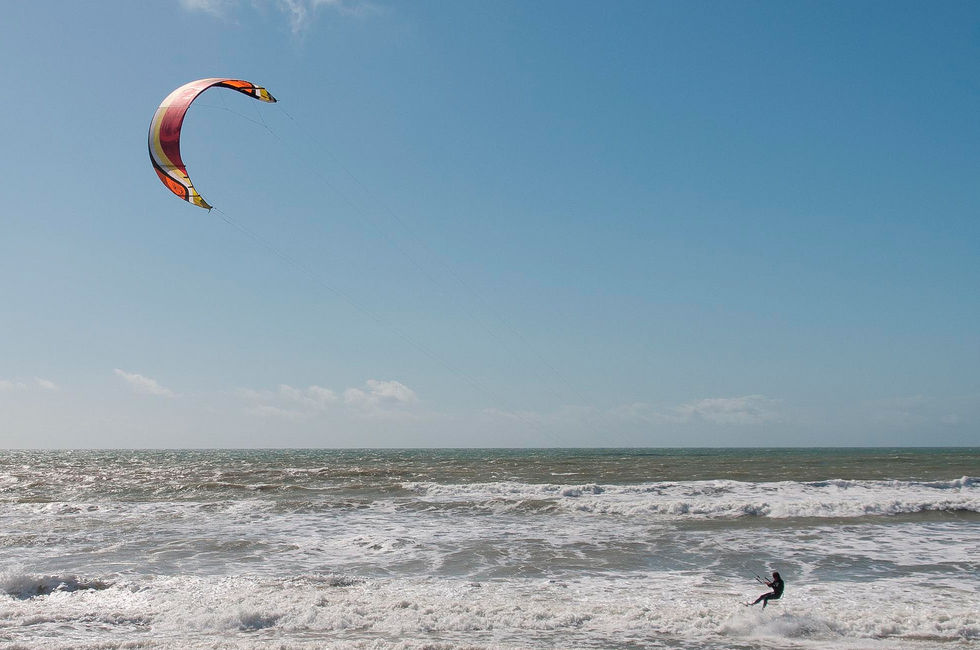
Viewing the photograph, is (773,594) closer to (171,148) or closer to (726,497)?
(171,148)

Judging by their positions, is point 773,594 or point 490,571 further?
point 490,571

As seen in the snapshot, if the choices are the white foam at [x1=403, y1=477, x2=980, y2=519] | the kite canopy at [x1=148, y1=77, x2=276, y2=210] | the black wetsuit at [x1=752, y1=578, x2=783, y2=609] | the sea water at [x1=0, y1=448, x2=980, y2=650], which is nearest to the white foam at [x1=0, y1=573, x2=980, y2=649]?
the sea water at [x1=0, y1=448, x2=980, y2=650]

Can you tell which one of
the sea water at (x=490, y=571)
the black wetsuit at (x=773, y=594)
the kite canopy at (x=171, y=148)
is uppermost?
the kite canopy at (x=171, y=148)

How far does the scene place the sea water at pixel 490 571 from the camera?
881cm

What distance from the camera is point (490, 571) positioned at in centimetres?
1265

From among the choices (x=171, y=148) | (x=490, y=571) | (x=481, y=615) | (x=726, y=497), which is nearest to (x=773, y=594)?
(x=481, y=615)

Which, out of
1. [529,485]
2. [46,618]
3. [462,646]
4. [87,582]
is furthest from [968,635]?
[529,485]

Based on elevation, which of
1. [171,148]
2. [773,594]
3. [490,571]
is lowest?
[490,571]

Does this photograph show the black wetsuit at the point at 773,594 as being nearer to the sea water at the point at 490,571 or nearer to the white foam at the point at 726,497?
the sea water at the point at 490,571

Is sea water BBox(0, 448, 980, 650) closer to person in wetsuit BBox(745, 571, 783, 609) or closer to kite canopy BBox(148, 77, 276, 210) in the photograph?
person in wetsuit BBox(745, 571, 783, 609)

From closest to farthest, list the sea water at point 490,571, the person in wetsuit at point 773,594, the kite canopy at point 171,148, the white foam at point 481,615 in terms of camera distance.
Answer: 1. the white foam at point 481,615
2. the sea water at point 490,571
3. the person in wetsuit at point 773,594
4. the kite canopy at point 171,148

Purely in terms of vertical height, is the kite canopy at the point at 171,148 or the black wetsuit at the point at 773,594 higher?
the kite canopy at the point at 171,148

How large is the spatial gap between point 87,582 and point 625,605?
916cm

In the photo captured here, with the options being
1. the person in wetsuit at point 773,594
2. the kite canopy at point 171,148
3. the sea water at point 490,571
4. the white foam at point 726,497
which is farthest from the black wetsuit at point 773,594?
the kite canopy at point 171,148
